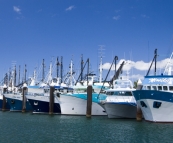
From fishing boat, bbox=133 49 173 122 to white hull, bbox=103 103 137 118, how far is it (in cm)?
526

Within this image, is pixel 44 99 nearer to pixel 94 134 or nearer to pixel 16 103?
pixel 16 103

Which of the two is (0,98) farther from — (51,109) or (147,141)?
(147,141)

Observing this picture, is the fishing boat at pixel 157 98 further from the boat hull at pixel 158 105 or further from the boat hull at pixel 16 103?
the boat hull at pixel 16 103

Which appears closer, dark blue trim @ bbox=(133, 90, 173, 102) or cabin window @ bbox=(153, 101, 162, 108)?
dark blue trim @ bbox=(133, 90, 173, 102)

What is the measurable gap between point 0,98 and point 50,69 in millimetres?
17360

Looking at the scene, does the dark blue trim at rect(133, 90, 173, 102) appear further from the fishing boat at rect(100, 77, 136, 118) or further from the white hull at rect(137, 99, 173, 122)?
the fishing boat at rect(100, 77, 136, 118)

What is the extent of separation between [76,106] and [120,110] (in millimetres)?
10444

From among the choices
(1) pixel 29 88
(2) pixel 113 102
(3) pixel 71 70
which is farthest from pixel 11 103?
(2) pixel 113 102

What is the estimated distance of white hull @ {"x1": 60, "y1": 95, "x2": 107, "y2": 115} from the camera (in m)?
54.3

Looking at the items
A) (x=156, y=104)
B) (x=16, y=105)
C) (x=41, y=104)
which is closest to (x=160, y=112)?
(x=156, y=104)

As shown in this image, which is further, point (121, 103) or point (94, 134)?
point (121, 103)

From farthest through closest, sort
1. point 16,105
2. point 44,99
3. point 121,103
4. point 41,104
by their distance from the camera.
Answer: point 16,105 < point 41,104 < point 44,99 < point 121,103

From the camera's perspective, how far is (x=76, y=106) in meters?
54.9

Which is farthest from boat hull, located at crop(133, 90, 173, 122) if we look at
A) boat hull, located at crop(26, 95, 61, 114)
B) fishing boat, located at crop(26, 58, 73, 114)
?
A: boat hull, located at crop(26, 95, 61, 114)
